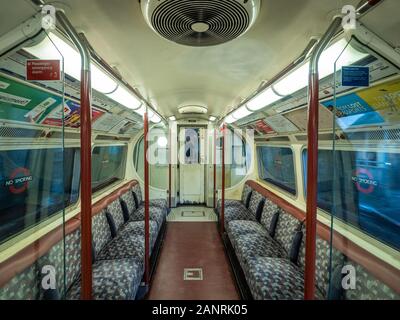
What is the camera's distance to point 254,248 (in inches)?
139

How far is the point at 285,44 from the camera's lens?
2066 millimetres

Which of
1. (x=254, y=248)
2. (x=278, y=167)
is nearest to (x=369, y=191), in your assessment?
(x=254, y=248)

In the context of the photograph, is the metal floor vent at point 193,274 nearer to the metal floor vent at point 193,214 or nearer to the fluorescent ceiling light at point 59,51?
the metal floor vent at point 193,214

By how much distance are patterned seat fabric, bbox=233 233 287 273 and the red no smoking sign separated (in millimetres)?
3005

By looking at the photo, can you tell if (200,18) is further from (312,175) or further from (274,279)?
(274,279)

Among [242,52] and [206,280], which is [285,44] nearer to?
[242,52]

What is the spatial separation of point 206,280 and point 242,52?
3.23 m

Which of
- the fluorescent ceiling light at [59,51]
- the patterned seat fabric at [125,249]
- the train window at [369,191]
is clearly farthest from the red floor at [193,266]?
the fluorescent ceiling light at [59,51]

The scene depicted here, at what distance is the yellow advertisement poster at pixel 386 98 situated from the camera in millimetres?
1737

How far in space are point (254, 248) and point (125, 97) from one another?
2.74m

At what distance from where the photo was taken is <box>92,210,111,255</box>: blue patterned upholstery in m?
3.39

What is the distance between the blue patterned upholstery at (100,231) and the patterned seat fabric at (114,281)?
0.35 metres

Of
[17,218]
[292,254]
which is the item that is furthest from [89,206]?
[292,254]
